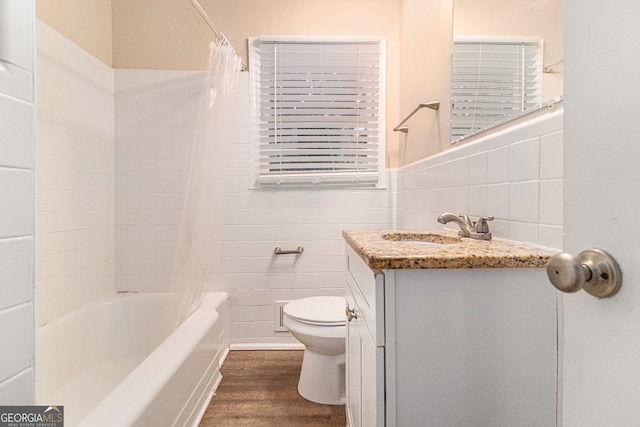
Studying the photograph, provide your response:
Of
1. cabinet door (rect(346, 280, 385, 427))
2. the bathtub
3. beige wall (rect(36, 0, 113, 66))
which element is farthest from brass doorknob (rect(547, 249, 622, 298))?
beige wall (rect(36, 0, 113, 66))

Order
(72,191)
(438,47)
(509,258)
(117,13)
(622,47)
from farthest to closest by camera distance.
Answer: (117,13)
(72,191)
(438,47)
(509,258)
(622,47)

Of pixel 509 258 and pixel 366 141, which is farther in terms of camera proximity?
pixel 366 141

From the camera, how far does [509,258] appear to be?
2.57 ft

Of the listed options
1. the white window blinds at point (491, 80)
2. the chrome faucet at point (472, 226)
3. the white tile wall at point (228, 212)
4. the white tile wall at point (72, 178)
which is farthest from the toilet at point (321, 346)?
the white tile wall at point (72, 178)

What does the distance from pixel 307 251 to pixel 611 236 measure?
Answer: 2.07 metres

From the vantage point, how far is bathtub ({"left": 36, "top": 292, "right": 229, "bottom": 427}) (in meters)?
1.08

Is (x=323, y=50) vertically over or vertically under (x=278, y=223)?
over

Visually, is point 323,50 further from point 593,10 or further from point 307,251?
point 593,10

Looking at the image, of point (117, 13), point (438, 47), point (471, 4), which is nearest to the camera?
point (471, 4)

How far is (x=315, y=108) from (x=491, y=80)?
1314 mm

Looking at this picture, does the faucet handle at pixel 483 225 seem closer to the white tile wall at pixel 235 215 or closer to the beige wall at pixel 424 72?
the beige wall at pixel 424 72

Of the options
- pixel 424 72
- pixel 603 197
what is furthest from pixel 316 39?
pixel 603 197

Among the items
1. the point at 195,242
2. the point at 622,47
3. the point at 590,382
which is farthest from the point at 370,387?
the point at 195,242

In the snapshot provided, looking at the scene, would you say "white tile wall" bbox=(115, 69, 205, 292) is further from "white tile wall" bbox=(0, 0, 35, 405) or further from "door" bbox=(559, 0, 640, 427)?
"door" bbox=(559, 0, 640, 427)
